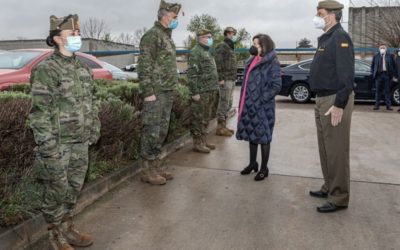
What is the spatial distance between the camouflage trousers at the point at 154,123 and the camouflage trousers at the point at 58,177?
1.73 meters

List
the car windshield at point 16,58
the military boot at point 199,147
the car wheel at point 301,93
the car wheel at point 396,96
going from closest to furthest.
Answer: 1. the military boot at point 199,147
2. the car windshield at point 16,58
3. the car wheel at point 396,96
4. the car wheel at point 301,93

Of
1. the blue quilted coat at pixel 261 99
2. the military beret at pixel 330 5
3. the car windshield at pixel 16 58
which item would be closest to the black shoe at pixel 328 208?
the blue quilted coat at pixel 261 99

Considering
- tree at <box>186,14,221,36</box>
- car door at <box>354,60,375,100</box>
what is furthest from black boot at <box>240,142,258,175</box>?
tree at <box>186,14,221,36</box>

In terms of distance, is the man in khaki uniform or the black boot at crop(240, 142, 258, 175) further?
the black boot at crop(240, 142, 258, 175)

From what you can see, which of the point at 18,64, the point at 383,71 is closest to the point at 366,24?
the point at 383,71

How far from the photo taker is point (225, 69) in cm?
866

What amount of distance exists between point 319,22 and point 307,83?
9.71m

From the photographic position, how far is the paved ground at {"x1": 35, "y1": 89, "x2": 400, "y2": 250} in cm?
400

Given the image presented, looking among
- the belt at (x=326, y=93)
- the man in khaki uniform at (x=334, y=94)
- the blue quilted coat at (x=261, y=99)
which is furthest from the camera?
the blue quilted coat at (x=261, y=99)

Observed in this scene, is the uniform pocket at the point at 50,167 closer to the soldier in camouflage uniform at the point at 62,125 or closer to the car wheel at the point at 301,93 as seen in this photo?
the soldier in camouflage uniform at the point at 62,125

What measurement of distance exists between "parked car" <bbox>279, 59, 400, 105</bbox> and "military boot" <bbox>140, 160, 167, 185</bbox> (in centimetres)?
880

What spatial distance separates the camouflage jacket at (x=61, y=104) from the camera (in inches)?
131

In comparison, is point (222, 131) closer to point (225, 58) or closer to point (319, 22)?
point (225, 58)

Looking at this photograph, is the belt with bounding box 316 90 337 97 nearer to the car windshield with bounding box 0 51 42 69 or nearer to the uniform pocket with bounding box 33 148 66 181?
the uniform pocket with bounding box 33 148 66 181
